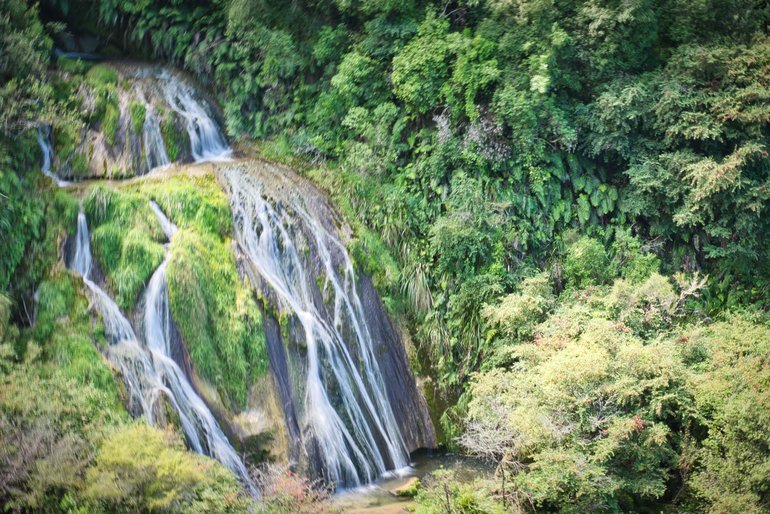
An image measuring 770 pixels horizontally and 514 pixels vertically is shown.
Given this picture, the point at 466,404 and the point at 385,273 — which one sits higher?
the point at 385,273

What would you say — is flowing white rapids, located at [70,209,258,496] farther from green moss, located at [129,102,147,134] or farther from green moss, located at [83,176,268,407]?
green moss, located at [129,102,147,134]

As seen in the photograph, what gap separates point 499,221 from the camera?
13.3 metres

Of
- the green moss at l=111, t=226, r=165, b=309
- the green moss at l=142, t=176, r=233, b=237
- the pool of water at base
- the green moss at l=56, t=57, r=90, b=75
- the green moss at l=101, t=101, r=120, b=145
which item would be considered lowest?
the pool of water at base

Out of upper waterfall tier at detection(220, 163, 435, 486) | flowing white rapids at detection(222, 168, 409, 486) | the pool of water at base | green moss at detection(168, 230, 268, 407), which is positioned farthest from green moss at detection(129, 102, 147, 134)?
the pool of water at base

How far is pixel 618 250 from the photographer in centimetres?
1367

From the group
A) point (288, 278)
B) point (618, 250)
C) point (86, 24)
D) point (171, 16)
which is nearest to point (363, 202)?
point (288, 278)

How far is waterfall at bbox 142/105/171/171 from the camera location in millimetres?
12875

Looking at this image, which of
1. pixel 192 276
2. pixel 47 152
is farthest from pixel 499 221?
pixel 47 152

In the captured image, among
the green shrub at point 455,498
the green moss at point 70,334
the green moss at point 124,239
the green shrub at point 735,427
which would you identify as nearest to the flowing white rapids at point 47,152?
the green moss at point 124,239

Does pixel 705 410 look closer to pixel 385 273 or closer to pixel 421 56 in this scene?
pixel 385 273

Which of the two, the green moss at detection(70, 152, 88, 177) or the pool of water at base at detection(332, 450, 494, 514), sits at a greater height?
the green moss at detection(70, 152, 88, 177)

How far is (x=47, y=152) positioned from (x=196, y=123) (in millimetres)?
3257

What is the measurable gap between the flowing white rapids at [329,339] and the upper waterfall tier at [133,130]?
181cm

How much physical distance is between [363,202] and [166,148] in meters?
4.28
